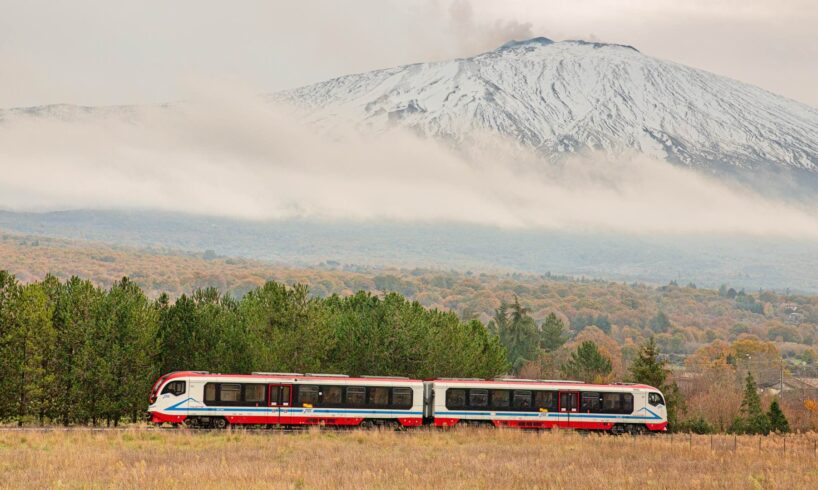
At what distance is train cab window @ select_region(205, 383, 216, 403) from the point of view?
182ft

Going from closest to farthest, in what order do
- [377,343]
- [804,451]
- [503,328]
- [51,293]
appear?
1. [804,451]
2. [51,293]
3. [377,343]
4. [503,328]

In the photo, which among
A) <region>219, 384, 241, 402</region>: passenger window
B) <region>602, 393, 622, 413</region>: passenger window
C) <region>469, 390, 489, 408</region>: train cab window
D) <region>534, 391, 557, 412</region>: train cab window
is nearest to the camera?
<region>219, 384, 241, 402</region>: passenger window

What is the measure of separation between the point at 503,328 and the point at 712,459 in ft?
479

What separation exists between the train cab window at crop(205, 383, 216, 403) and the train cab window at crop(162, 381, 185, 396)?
1288 millimetres

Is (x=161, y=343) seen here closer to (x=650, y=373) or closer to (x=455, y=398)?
(x=455, y=398)

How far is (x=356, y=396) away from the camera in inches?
2282

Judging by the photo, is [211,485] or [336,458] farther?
[336,458]

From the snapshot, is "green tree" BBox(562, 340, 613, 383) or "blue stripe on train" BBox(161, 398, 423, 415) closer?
"blue stripe on train" BBox(161, 398, 423, 415)

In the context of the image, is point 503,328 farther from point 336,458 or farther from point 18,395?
point 336,458

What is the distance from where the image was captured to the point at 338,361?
78.2 metres

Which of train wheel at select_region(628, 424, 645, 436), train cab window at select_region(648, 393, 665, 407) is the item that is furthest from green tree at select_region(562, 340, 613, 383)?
train wheel at select_region(628, 424, 645, 436)

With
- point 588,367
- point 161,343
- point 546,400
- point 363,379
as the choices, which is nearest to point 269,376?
point 363,379

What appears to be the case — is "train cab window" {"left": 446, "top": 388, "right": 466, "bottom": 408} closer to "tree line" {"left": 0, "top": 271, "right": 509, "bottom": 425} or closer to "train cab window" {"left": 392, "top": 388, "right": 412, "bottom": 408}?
"train cab window" {"left": 392, "top": 388, "right": 412, "bottom": 408}

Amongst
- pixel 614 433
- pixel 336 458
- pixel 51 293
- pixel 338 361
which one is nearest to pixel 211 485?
pixel 336 458
